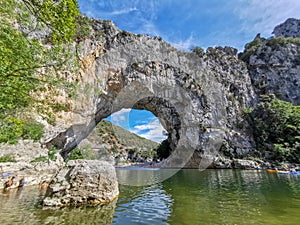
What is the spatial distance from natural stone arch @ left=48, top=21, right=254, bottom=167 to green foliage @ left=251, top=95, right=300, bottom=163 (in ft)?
9.15

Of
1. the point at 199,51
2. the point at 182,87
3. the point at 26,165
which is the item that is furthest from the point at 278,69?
the point at 26,165

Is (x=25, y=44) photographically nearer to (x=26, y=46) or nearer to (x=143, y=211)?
(x=26, y=46)

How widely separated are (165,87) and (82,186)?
2371cm

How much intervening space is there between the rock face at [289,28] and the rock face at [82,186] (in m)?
70.3

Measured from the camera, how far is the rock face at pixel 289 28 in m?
54.5

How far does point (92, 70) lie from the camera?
2164 cm

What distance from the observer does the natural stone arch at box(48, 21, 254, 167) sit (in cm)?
2181

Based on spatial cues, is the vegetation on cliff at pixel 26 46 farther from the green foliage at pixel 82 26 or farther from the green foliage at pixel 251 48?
the green foliage at pixel 251 48

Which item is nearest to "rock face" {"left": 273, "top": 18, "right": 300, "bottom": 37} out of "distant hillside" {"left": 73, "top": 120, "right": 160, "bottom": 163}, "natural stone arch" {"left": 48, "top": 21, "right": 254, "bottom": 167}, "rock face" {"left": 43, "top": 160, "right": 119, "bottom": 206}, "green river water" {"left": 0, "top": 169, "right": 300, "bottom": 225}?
"natural stone arch" {"left": 48, "top": 21, "right": 254, "bottom": 167}

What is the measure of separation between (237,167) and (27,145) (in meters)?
28.1

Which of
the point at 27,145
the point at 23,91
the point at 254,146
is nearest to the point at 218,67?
the point at 254,146

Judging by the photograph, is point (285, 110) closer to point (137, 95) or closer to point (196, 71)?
point (196, 71)

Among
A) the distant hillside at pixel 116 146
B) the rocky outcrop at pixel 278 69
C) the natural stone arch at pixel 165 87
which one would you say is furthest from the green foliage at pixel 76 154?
the rocky outcrop at pixel 278 69

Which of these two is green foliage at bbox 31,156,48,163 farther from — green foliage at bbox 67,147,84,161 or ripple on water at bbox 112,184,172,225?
green foliage at bbox 67,147,84,161
